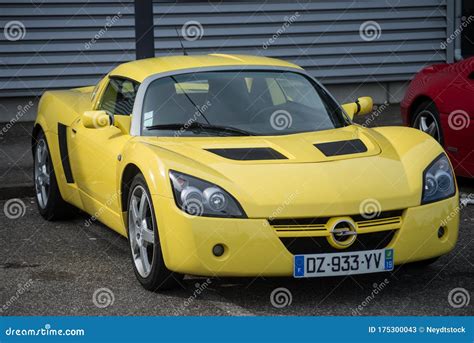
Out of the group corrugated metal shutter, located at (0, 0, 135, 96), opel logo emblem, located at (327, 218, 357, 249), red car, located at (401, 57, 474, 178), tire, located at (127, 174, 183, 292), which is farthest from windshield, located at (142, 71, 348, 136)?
corrugated metal shutter, located at (0, 0, 135, 96)

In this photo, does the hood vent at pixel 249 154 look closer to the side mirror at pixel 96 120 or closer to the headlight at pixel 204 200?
the headlight at pixel 204 200

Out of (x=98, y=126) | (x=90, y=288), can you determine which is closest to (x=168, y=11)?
(x=98, y=126)

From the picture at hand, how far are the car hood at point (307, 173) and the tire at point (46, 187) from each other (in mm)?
2210

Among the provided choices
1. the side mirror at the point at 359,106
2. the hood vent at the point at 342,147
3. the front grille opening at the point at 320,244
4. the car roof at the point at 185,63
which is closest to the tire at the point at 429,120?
the side mirror at the point at 359,106

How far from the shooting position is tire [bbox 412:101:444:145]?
1034 centimetres

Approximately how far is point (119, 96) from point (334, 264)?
2.74 meters

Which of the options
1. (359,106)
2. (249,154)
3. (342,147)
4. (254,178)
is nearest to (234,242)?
(254,178)

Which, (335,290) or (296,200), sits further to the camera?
(335,290)

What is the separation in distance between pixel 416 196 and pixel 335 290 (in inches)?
29.2

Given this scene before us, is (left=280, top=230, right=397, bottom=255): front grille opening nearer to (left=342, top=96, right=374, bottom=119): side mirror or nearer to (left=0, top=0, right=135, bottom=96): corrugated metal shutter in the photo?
(left=342, top=96, right=374, bottom=119): side mirror

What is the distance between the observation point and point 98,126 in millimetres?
7613

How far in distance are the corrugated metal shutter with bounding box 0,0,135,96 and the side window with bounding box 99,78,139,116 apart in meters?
5.84

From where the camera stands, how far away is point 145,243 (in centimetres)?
686

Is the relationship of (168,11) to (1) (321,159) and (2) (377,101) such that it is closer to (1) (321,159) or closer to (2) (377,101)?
(2) (377,101)
